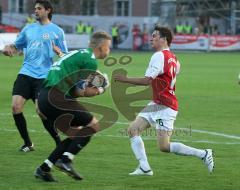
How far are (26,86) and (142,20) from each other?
172 feet

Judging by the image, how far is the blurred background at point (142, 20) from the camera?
57344mm

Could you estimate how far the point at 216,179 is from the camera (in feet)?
33.1

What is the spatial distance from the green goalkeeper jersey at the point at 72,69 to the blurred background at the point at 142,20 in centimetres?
4372

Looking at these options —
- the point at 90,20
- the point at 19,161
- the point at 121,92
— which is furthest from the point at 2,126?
the point at 90,20

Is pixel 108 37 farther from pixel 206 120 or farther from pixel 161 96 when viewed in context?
pixel 206 120

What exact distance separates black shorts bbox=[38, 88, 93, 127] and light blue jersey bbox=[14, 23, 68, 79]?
8.87ft

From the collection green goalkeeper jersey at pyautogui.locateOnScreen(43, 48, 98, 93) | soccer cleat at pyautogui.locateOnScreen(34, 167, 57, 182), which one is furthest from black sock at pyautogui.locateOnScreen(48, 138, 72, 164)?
green goalkeeper jersey at pyautogui.locateOnScreen(43, 48, 98, 93)

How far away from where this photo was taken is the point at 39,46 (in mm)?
12266

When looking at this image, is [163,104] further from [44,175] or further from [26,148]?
[26,148]

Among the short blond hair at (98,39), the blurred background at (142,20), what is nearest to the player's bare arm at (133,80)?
the short blond hair at (98,39)

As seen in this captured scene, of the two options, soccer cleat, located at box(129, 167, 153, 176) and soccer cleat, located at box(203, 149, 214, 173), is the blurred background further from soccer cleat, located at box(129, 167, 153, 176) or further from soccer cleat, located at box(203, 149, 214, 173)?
soccer cleat, located at box(203, 149, 214, 173)

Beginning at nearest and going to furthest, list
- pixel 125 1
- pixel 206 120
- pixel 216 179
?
1. pixel 216 179
2. pixel 206 120
3. pixel 125 1

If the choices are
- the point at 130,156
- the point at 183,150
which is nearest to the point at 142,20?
the point at 130,156

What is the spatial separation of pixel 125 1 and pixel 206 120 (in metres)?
68.3
